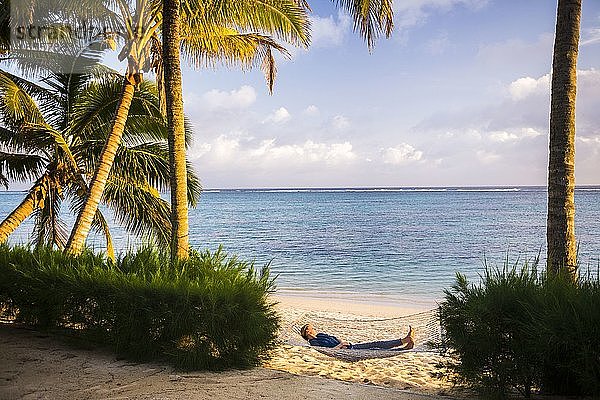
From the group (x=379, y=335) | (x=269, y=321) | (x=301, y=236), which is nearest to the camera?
(x=269, y=321)

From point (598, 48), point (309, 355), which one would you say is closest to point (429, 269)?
point (598, 48)

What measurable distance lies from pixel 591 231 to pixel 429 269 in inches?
850

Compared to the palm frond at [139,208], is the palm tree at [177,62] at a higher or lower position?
higher

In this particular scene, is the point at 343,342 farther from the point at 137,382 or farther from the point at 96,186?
the point at 137,382

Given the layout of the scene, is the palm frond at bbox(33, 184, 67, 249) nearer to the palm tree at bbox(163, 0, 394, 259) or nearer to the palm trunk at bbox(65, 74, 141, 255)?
the palm trunk at bbox(65, 74, 141, 255)

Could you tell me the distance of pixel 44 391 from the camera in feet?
15.6

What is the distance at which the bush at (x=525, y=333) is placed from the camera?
160 inches

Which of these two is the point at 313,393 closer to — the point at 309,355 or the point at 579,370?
the point at 579,370

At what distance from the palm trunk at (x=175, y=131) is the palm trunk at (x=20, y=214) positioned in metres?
4.90

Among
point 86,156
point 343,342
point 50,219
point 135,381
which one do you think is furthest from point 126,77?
point 135,381

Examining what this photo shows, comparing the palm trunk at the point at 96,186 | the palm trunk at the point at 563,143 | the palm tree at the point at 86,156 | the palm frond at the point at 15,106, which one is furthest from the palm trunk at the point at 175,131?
the palm tree at the point at 86,156

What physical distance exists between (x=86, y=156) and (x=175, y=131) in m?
6.27

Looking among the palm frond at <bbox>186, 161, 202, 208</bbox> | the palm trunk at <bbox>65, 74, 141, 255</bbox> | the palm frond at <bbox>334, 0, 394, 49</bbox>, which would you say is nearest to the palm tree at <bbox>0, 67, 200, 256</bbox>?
the palm frond at <bbox>186, 161, 202, 208</bbox>

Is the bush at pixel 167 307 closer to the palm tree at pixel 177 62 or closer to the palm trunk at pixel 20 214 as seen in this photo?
the palm tree at pixel 177 62
